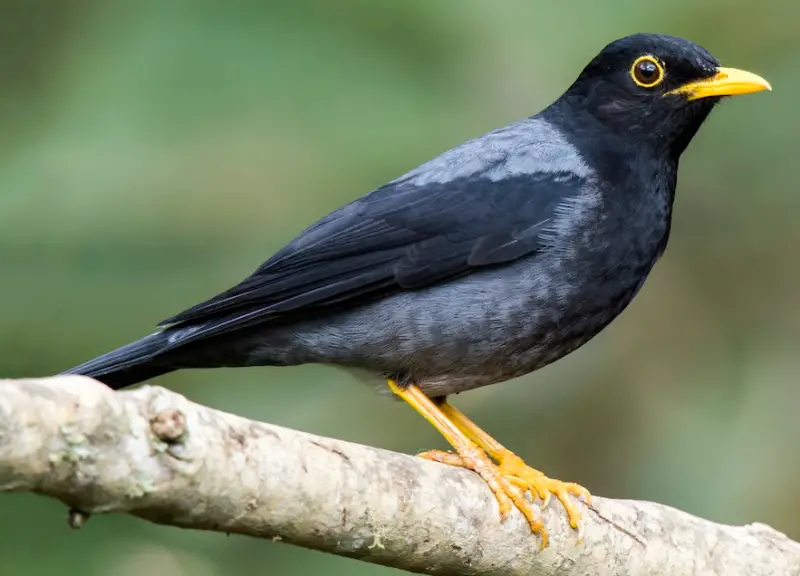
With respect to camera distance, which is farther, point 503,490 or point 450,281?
point 450,281

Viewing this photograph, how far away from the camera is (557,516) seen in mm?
4559

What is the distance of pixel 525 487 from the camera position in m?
4.68

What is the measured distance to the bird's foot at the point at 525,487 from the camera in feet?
14.5

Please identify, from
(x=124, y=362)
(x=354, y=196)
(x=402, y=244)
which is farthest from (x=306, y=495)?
(x=354, y=196)

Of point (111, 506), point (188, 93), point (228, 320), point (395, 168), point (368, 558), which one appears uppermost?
point (188, 93)

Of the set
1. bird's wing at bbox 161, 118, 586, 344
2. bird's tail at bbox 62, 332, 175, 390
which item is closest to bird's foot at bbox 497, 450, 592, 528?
Answer: bird's wing at bbox 161, 118, 586, 344

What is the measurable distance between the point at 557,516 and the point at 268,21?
4.01m

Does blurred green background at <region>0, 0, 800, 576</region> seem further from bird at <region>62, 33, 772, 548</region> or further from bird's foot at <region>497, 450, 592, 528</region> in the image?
bird's foot at <region>497, 450, 592, 528</region>

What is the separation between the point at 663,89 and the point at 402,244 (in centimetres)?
149

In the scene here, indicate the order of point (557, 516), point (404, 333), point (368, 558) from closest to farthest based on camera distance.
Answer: point (368, 558), point (557, 516), point (404, 333)

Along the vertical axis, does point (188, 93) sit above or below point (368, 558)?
above

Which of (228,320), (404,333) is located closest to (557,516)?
(404,333)

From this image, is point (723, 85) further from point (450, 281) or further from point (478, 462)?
point (478, 462)

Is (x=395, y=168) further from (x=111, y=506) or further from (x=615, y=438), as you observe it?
(x=111, y=506)
